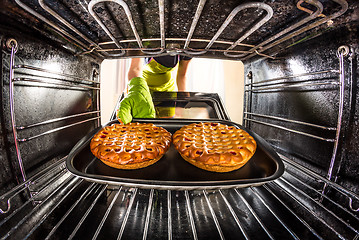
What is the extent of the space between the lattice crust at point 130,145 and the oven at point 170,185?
147 mm

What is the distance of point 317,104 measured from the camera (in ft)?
2.67

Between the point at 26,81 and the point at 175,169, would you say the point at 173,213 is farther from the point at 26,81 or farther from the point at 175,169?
the point at 26,81

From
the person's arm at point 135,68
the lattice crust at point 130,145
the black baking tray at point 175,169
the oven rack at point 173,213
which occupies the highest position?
the person's arm at point 135,68

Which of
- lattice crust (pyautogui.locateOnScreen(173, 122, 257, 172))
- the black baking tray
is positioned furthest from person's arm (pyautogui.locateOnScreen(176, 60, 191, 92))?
the black baking tray

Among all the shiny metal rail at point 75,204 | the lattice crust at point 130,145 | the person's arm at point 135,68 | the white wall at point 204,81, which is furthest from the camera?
the white wall at point 204,81

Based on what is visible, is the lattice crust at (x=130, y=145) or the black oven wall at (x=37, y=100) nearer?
the black oven wall at (x=37, y=100)

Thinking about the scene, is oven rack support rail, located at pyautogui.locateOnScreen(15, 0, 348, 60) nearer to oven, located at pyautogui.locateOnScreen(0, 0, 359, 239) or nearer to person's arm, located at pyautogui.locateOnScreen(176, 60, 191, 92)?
oven, located at pyautogui.locateOnScreen(0, 0, 359, 239)

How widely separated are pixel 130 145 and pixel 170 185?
0.37 meters

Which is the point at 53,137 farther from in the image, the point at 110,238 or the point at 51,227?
the point at 110,238

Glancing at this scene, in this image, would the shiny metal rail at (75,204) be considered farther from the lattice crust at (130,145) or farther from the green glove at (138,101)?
the green glove at (138,101)

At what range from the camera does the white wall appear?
11.5 ft

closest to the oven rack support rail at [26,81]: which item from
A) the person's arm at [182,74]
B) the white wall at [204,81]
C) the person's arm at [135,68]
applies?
the person's arm at [135,68]

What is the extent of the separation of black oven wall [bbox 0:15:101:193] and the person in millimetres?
285

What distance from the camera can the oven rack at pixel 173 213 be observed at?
2.01 ft
